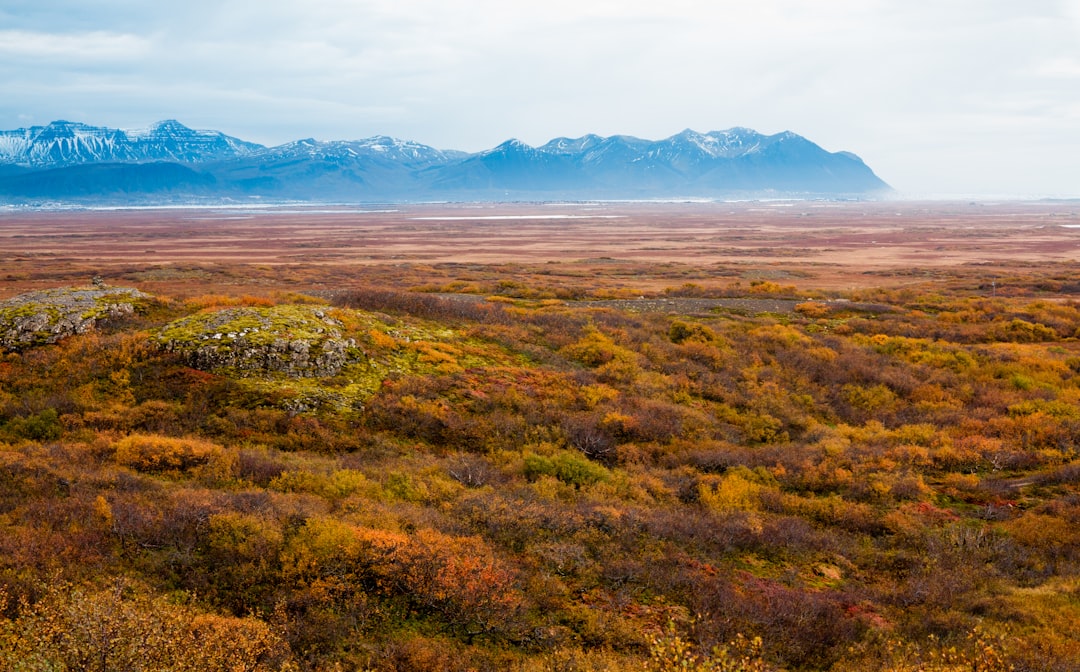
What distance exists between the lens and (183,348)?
16250 mm

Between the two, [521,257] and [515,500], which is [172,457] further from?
[521,257]

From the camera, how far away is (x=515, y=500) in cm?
1149

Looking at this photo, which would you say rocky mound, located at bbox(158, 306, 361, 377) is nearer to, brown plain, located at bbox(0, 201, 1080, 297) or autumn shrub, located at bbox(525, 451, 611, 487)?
autumn shrub, located at bbox(525, 451, 611, 487)

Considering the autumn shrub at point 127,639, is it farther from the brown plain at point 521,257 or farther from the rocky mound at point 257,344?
the brown plain at point 521,257

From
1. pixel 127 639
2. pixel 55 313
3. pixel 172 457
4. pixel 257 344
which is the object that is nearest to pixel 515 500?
pixel 172 457

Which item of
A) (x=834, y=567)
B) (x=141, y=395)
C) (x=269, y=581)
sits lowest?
(x=834, y=567)

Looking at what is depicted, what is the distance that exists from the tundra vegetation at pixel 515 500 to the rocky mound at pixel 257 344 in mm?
95

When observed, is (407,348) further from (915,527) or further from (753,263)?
(753,263)

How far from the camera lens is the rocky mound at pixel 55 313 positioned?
54.5 feet

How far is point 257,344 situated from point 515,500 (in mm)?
9264

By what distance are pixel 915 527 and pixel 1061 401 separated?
474 inches

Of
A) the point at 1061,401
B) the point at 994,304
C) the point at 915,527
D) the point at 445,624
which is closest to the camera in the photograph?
the point at 445,624

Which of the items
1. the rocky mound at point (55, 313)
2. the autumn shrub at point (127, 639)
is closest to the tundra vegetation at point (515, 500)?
the autumn shrub at point (127, 639)

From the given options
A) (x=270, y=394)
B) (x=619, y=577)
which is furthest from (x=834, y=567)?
(x=270, y=394)
